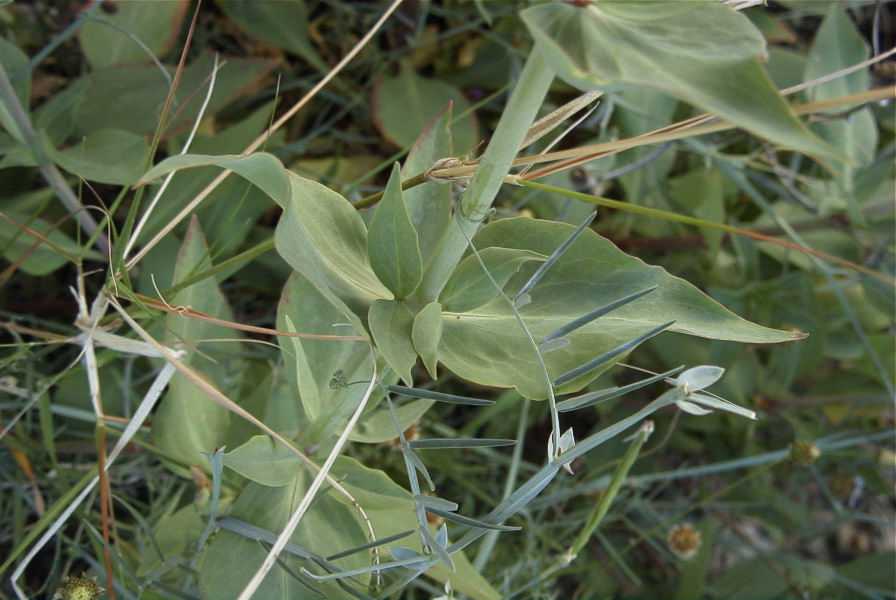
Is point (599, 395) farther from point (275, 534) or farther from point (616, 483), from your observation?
point (275, 534)

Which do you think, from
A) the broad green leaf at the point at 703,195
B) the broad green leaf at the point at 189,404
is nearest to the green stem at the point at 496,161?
the broad green leaf at the point at 189,404

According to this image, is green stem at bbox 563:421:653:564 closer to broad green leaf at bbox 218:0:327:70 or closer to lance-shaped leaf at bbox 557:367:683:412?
lance-shaped leaf at bbox 557:367:683:412

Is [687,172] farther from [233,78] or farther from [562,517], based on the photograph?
[233,78]

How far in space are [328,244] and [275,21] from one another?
0.75 meters

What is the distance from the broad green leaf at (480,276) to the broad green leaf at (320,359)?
106mm

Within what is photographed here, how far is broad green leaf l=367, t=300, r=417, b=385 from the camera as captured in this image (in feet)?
1.75

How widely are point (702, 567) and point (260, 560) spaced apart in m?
0.77

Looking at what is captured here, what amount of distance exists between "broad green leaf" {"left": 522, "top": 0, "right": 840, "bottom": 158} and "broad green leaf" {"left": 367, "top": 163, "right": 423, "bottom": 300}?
151mm

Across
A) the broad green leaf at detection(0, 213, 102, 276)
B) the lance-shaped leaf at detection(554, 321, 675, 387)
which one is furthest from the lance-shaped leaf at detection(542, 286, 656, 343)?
the broad green leaf at detection(0, 213, 102, 276)

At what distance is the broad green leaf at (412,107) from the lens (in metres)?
1.17

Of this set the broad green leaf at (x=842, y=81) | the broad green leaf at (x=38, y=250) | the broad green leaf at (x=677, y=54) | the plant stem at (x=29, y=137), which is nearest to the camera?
the broad green leaf at (x=677, y=54)

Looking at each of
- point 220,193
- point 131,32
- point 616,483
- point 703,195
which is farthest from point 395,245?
point 703,195

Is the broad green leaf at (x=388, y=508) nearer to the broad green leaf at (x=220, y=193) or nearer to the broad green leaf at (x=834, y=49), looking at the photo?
the broad green leaf at (x=220, y=193)

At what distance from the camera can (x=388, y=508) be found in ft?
2.17
